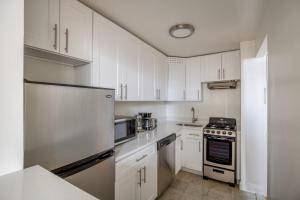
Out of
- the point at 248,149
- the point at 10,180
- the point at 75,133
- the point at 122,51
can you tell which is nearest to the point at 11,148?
the point at 10,180

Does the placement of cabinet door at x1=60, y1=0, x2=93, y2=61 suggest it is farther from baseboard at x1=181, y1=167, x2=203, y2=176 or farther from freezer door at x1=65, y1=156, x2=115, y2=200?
baseboard at x1=181, y1=167, x2=203, y2=176

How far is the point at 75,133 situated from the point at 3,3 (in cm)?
77

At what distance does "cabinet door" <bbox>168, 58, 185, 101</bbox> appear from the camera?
3.33 meters

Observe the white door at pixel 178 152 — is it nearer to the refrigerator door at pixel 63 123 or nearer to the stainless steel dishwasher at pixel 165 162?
the stainless steel dishwasher at pixel 165 162

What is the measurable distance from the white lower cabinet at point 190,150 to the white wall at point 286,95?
172 cm

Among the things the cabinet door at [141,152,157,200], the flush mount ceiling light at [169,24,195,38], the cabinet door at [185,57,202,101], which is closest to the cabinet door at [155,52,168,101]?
the cabinet door at [185,57,202,101]

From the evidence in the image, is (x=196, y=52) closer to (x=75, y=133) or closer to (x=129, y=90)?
(x=129, y=90)

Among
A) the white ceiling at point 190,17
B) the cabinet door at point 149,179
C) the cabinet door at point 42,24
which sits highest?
the white ceiling at point 190,17

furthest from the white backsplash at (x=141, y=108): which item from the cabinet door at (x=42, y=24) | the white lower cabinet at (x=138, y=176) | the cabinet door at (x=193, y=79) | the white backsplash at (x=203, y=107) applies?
the cabinet door at (x=42, y=24)

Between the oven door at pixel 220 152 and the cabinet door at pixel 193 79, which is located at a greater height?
the cabinet door at pixel 193 79

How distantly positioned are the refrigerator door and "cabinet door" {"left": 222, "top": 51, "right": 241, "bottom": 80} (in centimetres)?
243

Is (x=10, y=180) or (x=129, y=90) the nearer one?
(x=10, y=180)

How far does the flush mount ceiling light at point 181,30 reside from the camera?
1.94m

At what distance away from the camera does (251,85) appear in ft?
7.88
